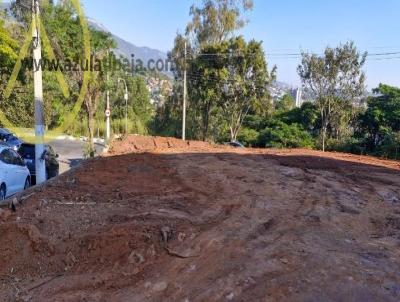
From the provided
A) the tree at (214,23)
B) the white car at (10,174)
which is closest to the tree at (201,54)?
the tree at (214,23)

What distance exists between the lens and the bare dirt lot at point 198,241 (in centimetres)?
441

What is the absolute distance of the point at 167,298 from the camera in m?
4.36

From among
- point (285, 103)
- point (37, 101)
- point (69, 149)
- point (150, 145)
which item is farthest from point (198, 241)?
point (285, 103)

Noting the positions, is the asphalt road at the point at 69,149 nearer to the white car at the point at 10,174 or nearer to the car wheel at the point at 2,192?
the white car at the point at 10,174

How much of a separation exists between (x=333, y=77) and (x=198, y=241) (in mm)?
23234

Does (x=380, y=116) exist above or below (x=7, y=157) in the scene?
above

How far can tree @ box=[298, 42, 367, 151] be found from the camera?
2620 centimetres

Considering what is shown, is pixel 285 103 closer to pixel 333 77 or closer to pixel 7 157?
pixel 333 77


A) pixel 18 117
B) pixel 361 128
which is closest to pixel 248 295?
pixel 361 128

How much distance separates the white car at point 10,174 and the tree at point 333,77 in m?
19.4

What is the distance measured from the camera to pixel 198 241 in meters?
5.53

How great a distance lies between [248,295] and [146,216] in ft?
8.23

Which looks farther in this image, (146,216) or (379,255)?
(146,216)

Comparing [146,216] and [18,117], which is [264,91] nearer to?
[18,117]
